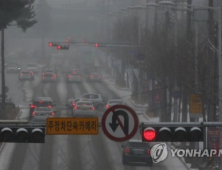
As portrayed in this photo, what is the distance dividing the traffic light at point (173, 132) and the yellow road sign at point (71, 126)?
126cm

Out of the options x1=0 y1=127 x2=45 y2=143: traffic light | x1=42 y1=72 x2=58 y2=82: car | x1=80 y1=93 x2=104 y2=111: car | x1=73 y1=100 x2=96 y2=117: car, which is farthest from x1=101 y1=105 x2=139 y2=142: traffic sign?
x1=42 y1=72 x2=58 y2=82: car

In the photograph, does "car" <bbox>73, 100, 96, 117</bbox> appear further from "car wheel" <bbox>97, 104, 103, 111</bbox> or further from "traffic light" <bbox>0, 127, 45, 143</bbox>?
"traffic light" <bbox>0, 127, 45, 143</bbox>

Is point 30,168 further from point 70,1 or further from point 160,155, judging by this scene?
point 70,1

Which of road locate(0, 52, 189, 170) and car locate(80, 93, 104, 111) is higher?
car locate(80, 93, 104, 111)

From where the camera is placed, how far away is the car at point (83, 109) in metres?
49.1

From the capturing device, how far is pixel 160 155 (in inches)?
1388

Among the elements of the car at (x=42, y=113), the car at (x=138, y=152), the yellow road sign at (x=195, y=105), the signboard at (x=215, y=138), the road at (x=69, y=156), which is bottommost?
Result: the road at (x=69, y=156)

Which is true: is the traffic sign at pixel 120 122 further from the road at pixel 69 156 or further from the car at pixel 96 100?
the car at pixel 96 100

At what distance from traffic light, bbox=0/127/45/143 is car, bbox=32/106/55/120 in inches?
1007

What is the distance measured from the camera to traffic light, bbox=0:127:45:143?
17609 millimetres

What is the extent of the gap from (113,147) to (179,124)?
21.2 meters

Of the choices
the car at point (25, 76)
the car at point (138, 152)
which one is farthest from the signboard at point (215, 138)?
the car at point (25, 76)

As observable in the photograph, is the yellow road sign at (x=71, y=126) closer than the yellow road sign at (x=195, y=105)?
Yes

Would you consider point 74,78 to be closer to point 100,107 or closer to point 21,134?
point 100,107
